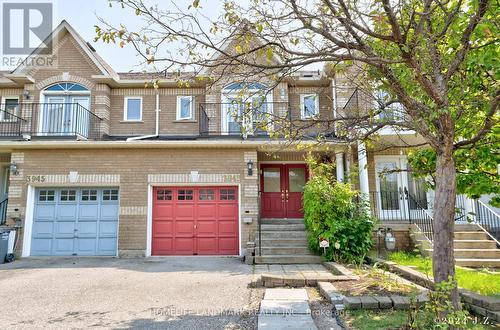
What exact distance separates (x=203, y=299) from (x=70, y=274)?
4.22 meters

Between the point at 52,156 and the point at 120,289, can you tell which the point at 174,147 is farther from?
the point at 120,289

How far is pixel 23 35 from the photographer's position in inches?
490

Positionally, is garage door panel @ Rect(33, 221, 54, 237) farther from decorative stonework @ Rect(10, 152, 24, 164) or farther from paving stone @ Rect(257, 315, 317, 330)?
paving stone @ Rect(257, 315, 317, 330)

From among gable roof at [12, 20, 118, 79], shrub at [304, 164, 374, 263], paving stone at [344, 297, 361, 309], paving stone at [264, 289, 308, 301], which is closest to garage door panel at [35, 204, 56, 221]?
gable roof at [12, 20, 118, 79]

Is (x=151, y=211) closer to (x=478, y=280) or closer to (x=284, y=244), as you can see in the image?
(x=284, y=244)

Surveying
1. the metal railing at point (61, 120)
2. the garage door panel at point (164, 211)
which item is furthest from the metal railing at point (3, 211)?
the garage door panel at point (164, 211)

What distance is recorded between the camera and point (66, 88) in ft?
42.1

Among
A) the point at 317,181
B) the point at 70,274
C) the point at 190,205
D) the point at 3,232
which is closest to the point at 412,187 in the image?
the point at 317,181

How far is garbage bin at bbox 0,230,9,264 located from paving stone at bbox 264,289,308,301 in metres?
8.90

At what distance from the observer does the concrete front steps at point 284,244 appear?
9.20 metres

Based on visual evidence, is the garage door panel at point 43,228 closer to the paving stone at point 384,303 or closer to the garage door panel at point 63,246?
the garage door panel at point 63,246

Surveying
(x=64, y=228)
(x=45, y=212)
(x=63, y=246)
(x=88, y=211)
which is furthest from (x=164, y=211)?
(x=45, y=212)

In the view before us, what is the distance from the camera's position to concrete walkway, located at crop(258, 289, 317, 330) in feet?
13.7

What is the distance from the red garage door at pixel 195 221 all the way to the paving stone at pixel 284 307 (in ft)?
19.8
